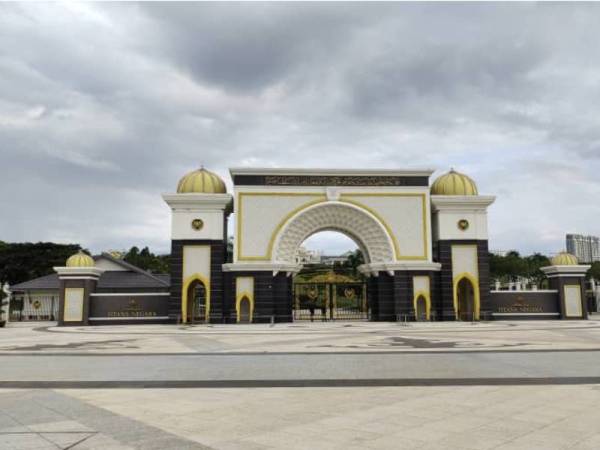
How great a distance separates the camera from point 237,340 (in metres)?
17.1

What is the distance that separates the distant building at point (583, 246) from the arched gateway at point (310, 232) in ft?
481

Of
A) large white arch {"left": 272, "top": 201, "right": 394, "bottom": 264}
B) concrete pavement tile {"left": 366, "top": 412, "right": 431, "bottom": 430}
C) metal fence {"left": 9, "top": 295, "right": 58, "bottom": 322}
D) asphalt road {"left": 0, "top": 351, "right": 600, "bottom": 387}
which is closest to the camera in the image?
concrete pavement tile {"left": 366, "top": 412, "right": 431, "bottom": 430}

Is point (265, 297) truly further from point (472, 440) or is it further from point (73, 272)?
point (472, 440)

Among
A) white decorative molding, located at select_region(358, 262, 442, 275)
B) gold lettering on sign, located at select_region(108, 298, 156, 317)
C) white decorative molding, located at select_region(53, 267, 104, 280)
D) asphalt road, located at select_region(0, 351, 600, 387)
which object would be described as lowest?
asphalt road, located at select_region(0, 351, 600, 387)

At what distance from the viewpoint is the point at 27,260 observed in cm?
5431

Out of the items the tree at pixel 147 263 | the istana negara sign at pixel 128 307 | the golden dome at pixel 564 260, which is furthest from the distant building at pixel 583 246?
the istana negara sign at pixel 128 307

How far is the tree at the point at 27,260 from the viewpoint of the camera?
2124 inches

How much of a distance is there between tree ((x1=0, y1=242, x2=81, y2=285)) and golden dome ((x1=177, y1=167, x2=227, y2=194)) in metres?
28.9

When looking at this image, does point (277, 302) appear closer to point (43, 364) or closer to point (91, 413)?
point (43, 364)

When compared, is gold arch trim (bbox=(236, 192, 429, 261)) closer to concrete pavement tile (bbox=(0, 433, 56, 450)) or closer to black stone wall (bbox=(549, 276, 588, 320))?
black stone wall (bbox=(549, 276, 588, 320))

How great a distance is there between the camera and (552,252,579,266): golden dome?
32059 mm

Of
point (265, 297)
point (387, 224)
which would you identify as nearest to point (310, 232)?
point (387, 224)

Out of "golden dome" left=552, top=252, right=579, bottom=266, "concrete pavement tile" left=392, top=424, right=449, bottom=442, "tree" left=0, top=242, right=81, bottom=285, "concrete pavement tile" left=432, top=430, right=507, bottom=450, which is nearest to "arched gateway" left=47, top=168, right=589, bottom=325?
"golden dome" left=552, top=252, right=579, bottom=266

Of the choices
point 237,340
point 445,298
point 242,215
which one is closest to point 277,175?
point 242,215
